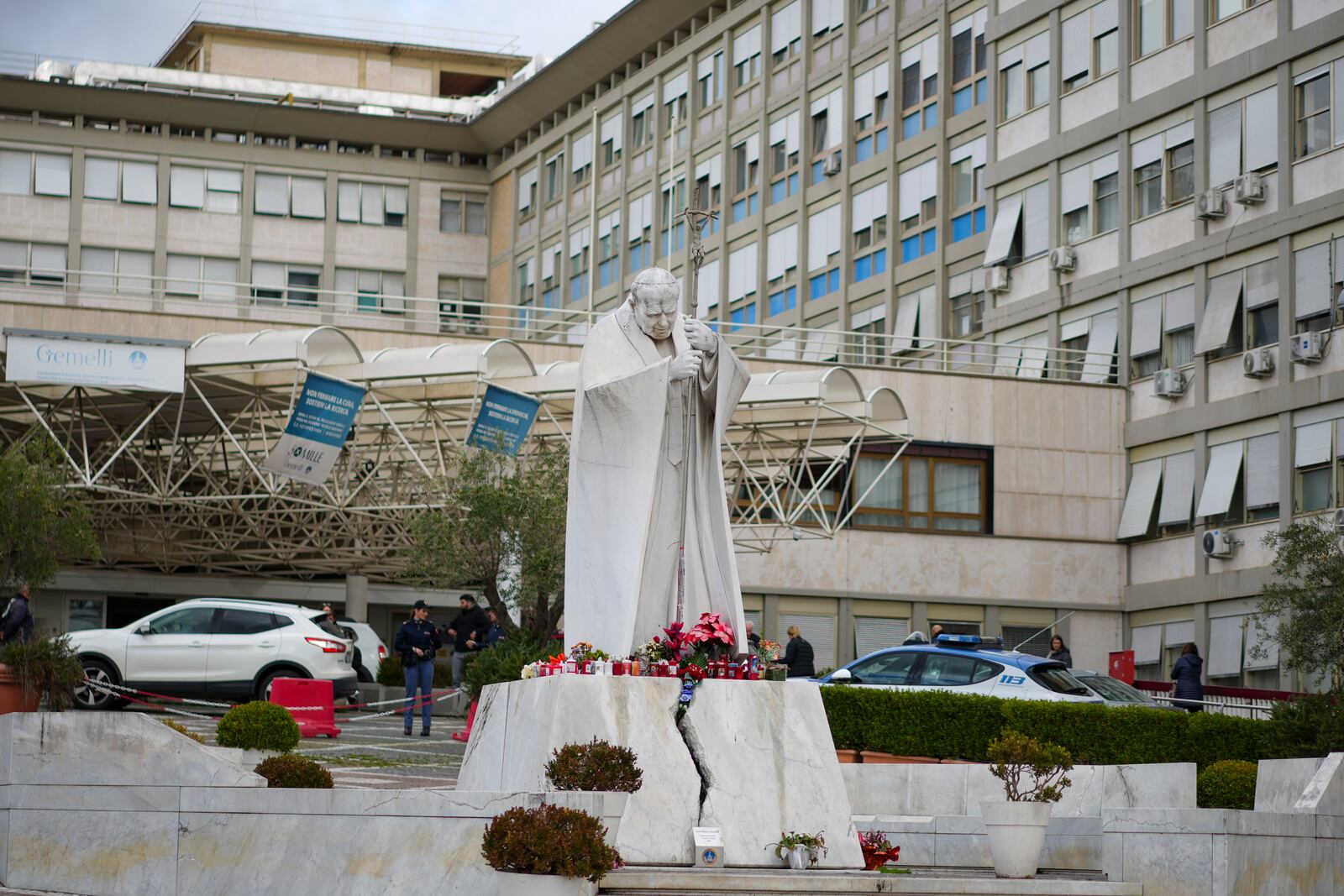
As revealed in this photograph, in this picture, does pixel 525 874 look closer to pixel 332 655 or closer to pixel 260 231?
pixel 332 655

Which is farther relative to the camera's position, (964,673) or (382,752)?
(964,673)

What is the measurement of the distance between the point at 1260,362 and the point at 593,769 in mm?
28352

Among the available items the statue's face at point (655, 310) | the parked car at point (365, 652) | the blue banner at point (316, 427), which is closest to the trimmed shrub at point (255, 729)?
the statue's face at point (655, 310)

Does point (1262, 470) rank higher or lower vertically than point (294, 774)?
higher

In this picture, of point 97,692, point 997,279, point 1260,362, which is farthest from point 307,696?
point 997,279

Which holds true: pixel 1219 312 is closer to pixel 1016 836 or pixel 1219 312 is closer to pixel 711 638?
pixel 1016 836

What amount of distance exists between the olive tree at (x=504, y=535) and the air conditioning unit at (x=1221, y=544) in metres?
13.8

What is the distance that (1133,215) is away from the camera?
4028 centimetres

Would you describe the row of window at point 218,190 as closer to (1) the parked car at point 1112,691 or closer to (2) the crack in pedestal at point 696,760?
(1) the parked car at point 1112,691

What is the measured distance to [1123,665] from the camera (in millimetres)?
37312

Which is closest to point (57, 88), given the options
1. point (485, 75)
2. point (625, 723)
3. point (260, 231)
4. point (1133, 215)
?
point (260, 231)

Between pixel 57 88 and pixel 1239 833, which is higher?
pixel 57 88

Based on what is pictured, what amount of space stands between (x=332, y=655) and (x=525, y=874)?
56.2ft

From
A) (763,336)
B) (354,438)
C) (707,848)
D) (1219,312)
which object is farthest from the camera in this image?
(763,336)
